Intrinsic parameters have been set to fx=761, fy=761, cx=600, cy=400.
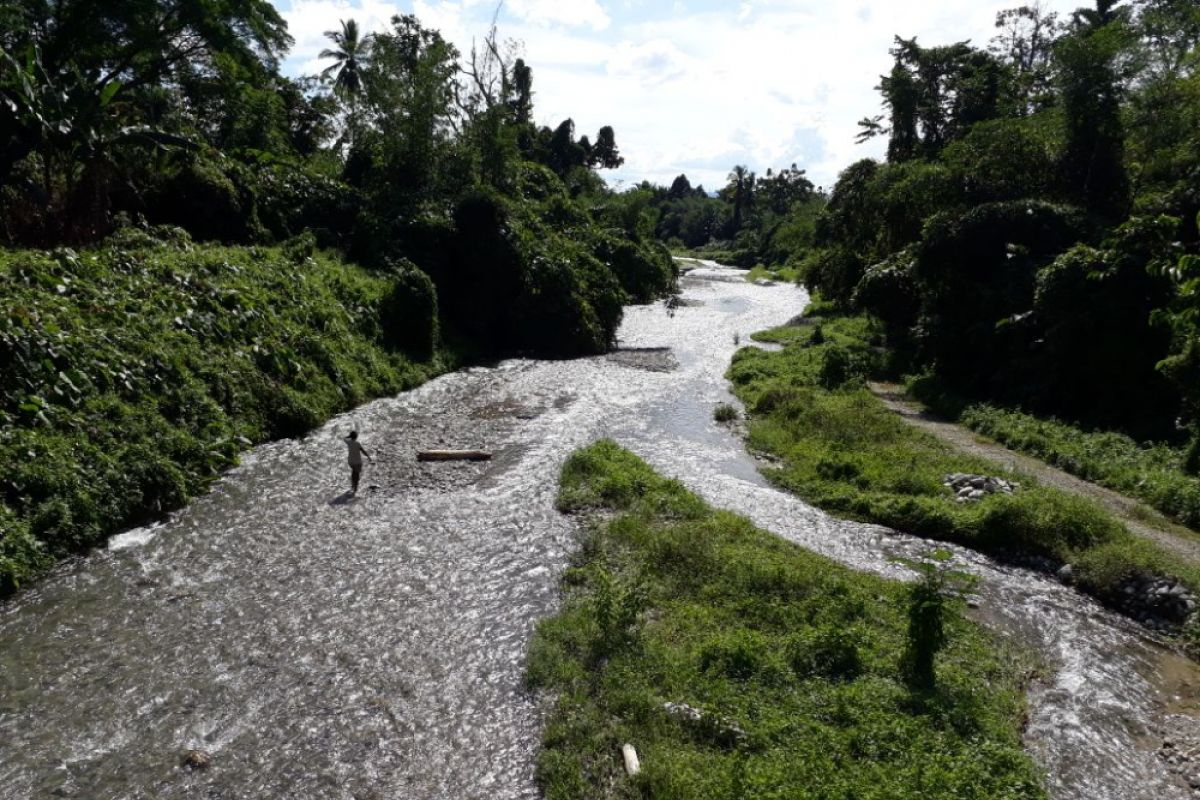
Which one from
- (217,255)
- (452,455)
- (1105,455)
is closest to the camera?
(1105,455)

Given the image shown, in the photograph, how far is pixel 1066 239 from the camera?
2738 cm

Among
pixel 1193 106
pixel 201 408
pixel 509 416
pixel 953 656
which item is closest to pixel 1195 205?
pixel 1193 106

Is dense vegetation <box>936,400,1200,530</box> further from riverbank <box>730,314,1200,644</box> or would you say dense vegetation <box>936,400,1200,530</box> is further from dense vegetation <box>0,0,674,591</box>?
dense vegetation <box>0,0,674,591</box>

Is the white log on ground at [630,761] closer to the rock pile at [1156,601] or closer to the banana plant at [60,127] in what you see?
the rock pile at [1156,601]

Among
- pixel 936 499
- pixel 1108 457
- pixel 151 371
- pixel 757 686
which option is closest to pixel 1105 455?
pixel 1108 457

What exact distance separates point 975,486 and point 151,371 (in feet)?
63.6

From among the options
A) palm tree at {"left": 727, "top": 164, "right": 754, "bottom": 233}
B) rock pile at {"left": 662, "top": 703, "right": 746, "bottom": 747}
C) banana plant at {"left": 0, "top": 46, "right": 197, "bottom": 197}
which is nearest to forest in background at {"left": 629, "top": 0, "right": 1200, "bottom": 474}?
rock pile at {"left": 662, "top": 703, "right": 746, "bottom": 747}

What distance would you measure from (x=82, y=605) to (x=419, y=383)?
18079mm

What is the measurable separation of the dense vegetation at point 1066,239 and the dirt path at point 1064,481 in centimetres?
233

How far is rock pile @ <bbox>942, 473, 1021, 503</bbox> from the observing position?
56.7 ft

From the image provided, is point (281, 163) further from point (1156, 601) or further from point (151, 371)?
point (1156, 601)

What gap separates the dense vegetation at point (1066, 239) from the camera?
22266mm

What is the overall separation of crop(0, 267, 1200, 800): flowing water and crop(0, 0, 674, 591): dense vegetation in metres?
1.69

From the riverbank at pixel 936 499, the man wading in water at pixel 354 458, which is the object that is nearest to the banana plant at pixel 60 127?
the man wading in water at pixel 354 458
